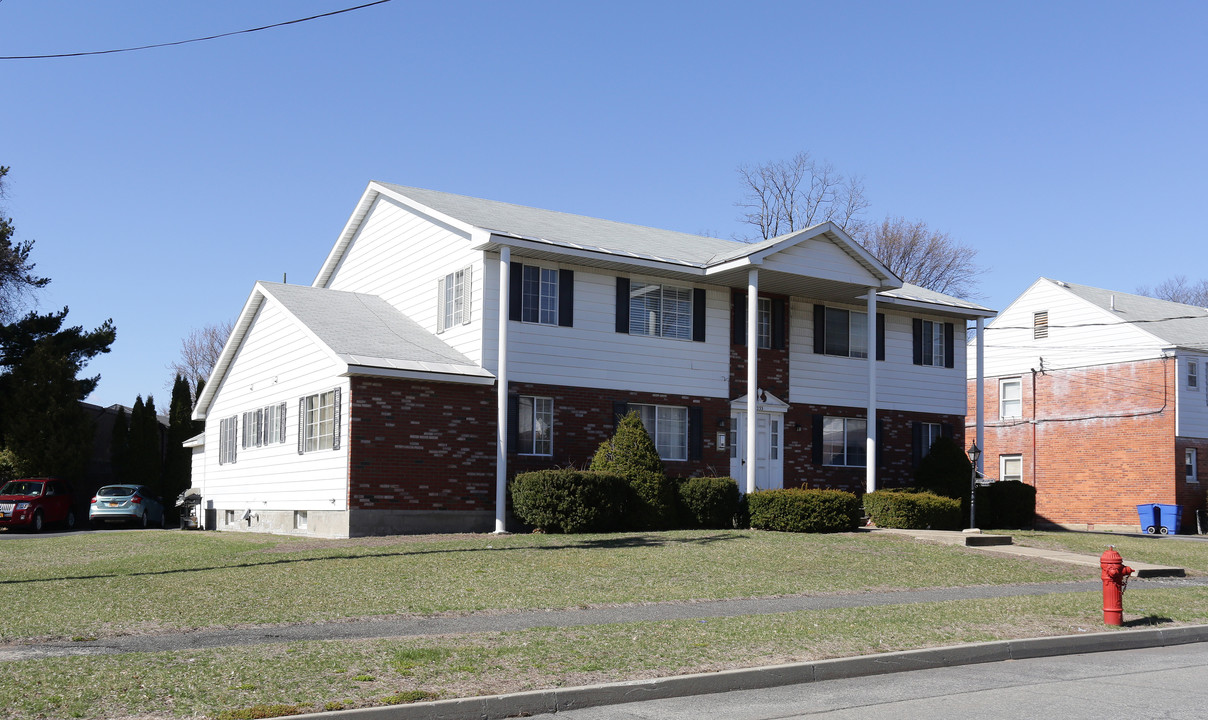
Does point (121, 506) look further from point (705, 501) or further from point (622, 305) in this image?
point (705, 501)

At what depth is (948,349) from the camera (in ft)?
99.3

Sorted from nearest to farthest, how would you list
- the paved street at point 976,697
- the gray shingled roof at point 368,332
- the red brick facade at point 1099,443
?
the paved street at point 976,697, the gray shingled roof at point 368,332, the red brick facade at point 1099,443

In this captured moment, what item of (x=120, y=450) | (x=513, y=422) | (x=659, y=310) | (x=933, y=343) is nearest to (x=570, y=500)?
(x=513, y=422)

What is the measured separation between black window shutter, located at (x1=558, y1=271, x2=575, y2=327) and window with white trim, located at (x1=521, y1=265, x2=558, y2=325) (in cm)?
9

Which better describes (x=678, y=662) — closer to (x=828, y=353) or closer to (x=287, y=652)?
(x=287, y=652)

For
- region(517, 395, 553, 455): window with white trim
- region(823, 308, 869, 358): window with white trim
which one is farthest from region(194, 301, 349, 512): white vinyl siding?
region(823, 308, 869, 358): window with white trim

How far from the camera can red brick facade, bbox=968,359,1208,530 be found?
35.2 meters

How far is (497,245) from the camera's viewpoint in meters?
22.3

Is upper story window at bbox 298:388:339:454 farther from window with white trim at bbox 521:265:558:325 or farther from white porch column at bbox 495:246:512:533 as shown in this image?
window with white trim at bbox 521:265:558:325

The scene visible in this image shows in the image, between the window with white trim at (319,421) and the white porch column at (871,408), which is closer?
the window with white trim at (319,421)

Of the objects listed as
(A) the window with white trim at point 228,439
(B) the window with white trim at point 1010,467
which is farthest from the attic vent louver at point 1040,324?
(A) the window with white trim at point 228,439

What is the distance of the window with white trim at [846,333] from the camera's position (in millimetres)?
28016

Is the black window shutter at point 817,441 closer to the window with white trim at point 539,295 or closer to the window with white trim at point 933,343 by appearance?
the window with white trim at point 933,343

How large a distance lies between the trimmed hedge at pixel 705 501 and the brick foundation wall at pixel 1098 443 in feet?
63.6
